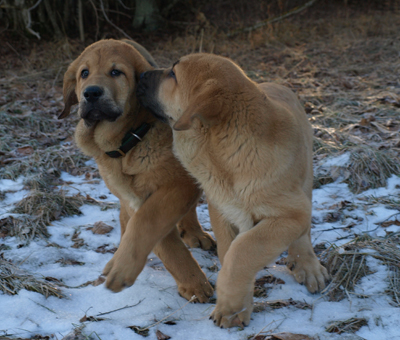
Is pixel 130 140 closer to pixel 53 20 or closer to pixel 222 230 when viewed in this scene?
pixel 222 230

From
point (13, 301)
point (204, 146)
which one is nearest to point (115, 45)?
point (204, 146)

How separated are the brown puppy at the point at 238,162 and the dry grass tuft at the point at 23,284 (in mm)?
1120

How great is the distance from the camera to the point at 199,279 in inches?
124

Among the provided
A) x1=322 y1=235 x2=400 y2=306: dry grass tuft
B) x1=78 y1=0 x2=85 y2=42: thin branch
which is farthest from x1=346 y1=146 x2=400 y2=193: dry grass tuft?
x1=78 y1=0 x2=85 y2=42: thin branch

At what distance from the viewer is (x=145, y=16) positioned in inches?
488

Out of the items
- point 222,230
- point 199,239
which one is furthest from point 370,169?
point 222,230

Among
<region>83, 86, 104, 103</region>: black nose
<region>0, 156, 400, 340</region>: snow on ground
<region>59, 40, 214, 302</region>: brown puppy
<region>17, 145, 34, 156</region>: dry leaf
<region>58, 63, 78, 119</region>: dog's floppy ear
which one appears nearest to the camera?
<region>0, 156, 400, 340</region>: snow on ground

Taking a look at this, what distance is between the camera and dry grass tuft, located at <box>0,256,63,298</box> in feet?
9.55

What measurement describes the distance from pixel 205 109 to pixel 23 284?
1.69 metres

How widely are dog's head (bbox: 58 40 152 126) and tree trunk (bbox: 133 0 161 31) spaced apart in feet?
30.7

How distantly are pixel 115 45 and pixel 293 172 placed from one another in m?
1.69

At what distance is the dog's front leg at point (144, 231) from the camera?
2852 mm

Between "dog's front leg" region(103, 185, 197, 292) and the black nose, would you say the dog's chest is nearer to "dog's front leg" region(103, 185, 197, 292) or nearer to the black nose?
"dog's front leg" region(103, 185, 197, 292)

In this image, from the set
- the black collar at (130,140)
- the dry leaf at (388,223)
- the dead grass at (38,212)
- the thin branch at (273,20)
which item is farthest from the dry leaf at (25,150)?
the thin branch at (273,20)
